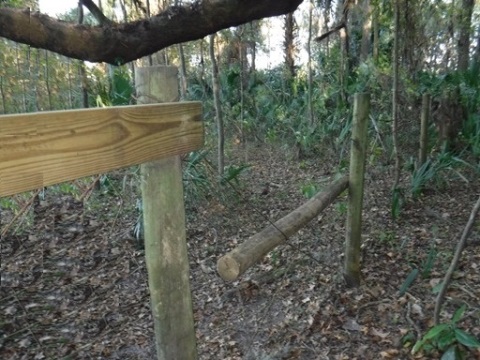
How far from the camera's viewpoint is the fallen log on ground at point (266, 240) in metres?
1.51

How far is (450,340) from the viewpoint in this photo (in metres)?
1.99

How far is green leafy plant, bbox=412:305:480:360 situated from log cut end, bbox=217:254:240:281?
1151mm

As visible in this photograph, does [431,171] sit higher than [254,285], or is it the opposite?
[431,171]

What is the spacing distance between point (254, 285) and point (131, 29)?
8.26 feet

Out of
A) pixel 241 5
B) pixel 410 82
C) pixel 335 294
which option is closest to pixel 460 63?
pixel 410 82

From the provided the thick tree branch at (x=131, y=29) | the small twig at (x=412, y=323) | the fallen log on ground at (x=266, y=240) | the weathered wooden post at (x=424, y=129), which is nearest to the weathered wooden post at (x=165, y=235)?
the fallen log on ground at (x=266, y=240)

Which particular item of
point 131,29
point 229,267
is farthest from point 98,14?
point 229,267

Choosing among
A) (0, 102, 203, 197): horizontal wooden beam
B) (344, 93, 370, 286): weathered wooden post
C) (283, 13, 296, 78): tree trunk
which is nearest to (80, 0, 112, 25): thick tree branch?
(344, 93, 370, 286): weathered wooden post

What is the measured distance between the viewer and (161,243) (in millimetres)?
1286

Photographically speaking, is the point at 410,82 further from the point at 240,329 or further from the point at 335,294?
the point at 240,329

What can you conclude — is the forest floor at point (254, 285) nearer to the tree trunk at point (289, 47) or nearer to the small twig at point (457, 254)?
the small twig at point (457, 254)

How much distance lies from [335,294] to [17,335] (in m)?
2.39

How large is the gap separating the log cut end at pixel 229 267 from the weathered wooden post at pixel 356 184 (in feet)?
5.04

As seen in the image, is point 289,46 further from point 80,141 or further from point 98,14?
point 80,141
